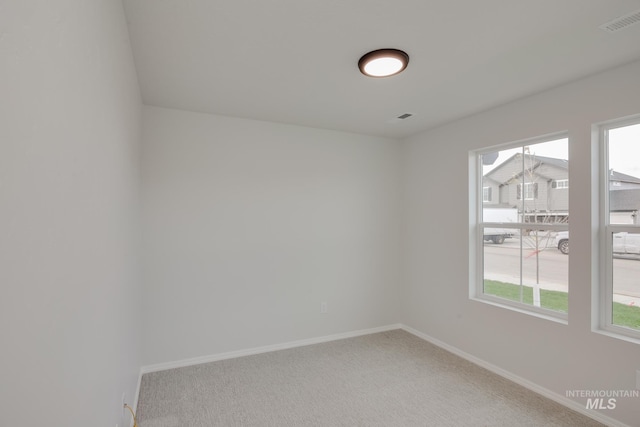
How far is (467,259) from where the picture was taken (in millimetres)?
3572

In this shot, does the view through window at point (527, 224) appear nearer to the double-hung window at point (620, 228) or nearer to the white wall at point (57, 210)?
the double-hung window at point (620, 228)

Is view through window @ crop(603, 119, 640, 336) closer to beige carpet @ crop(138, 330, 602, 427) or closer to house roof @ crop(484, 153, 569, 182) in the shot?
house roof @ crop(484, 153, 569, 182)

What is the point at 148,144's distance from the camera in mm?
3230

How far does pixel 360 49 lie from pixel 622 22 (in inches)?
57.9

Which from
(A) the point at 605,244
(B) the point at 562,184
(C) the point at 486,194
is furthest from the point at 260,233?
(A) the point at 605,244

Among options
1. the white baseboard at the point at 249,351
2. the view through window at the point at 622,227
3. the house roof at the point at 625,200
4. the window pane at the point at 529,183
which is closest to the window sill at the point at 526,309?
the view through window at the point at 622,227

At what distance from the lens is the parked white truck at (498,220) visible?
3.29m

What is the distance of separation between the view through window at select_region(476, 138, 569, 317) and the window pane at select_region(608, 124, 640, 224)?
29 centimetres

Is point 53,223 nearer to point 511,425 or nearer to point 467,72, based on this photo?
point 467,72

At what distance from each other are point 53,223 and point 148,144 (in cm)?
273

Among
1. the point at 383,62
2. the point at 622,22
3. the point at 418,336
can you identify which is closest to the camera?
the point at 622,22

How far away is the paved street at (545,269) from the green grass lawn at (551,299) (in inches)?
1.9

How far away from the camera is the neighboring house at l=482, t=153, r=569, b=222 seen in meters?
2.84

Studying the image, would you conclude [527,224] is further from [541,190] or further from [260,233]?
[260,233]
